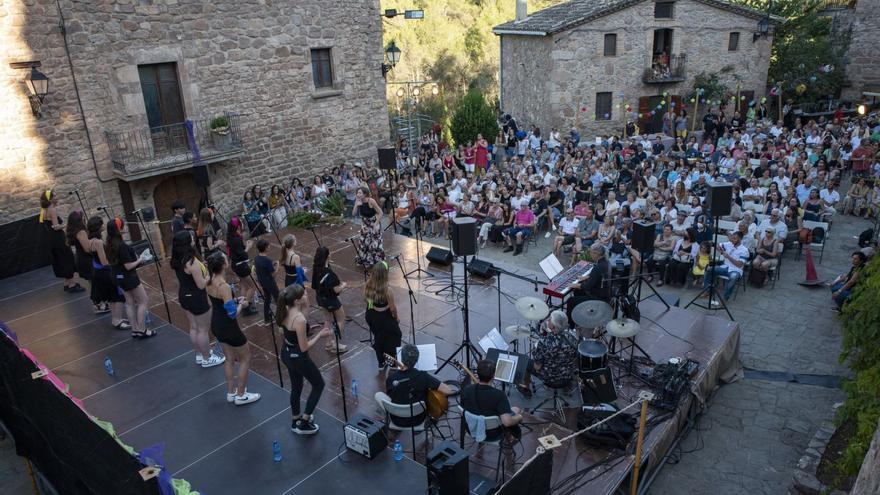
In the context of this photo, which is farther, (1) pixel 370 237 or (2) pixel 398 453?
(1) pixel 370 237

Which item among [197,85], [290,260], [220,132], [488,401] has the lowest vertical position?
[488,401]

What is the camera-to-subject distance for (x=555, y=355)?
618cm

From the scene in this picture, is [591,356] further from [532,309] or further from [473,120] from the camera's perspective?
[473,120]

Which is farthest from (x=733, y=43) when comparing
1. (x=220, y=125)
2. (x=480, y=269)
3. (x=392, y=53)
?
(x=220, y=125)

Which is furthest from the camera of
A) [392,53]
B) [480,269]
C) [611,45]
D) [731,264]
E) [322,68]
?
[611,45]

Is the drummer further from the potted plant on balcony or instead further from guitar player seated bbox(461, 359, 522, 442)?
the potted plant on balcony

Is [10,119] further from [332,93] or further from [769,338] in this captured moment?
[769,338]

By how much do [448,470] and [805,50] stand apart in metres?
24.4

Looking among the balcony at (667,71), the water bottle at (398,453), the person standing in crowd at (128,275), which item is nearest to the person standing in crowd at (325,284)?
the water bottle at (398,453)

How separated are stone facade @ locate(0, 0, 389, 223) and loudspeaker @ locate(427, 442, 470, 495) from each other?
9299 mm

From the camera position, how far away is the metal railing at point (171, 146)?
37.0 ft

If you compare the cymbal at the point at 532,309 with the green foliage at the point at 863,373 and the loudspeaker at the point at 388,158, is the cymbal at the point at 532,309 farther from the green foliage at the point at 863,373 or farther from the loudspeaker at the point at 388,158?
the loudspeaker at the point at 388,158

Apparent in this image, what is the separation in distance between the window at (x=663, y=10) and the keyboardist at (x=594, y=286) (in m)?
16.5

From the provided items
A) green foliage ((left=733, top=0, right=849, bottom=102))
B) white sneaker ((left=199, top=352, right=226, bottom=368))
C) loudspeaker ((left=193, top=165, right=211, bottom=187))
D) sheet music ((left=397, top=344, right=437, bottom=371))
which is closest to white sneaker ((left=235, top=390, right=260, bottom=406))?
white sneaker ((left=199, top=352, right=226, bottom=368))
